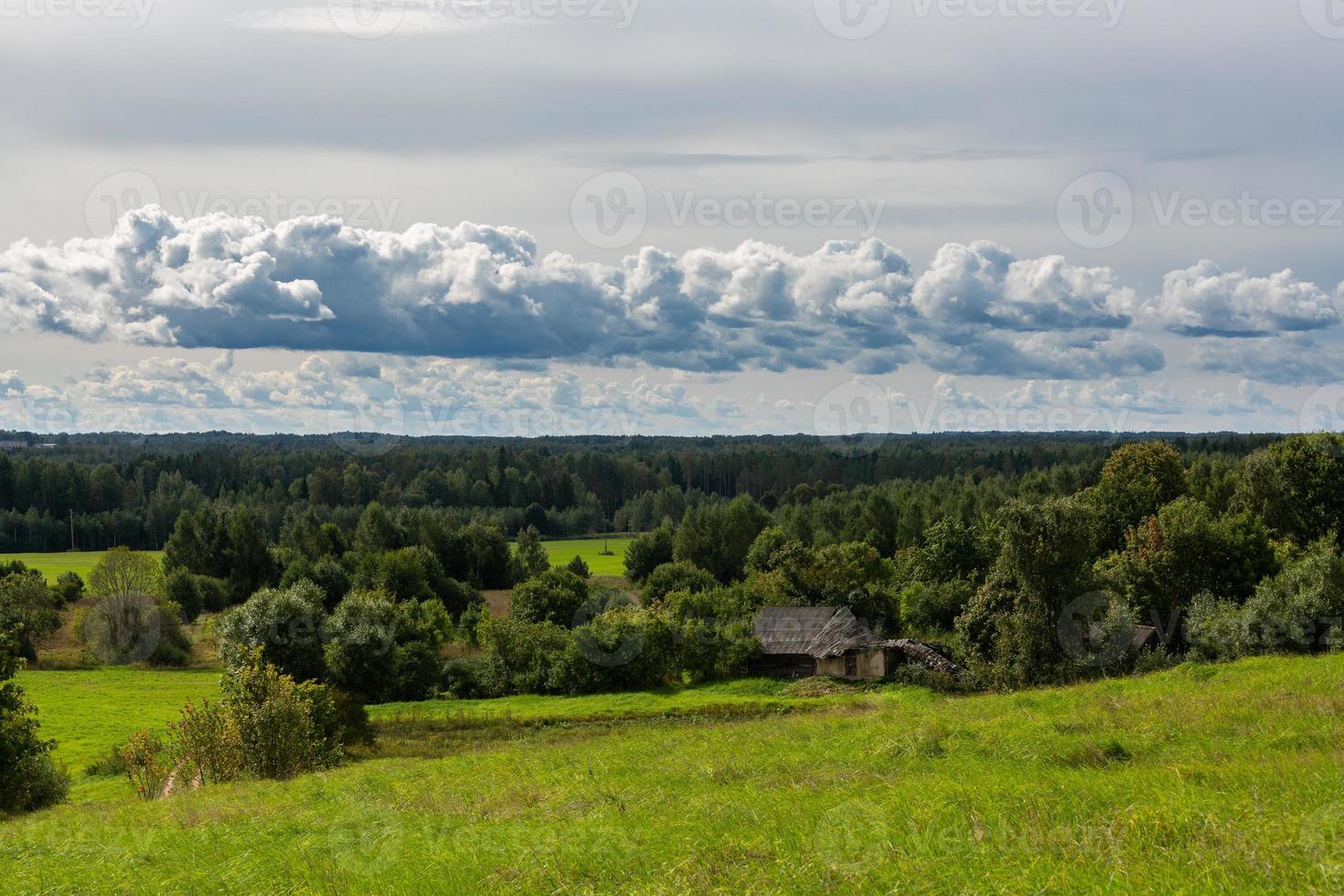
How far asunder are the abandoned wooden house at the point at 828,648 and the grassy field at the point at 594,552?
2034 inches

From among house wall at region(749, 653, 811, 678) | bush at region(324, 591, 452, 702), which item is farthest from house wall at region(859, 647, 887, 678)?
bush at region(324, 591, 452, 702)

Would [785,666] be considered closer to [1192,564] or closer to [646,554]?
[1192,564]

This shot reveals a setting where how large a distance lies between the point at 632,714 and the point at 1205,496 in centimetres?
4490

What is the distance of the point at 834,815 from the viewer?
10.4 meters

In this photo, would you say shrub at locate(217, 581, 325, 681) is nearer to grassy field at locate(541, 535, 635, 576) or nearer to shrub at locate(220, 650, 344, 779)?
shrub at locate(220, 650, 344, 779)

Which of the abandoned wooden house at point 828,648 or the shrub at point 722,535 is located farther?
the shrub at point 722,535

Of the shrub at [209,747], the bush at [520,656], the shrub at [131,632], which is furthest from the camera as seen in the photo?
→ the shrub at [131,632]

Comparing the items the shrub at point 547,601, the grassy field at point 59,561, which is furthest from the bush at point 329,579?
the grassy field at point 59,561

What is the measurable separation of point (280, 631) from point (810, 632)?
2788cm

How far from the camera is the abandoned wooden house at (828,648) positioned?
5538cm

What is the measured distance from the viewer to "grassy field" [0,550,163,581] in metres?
106

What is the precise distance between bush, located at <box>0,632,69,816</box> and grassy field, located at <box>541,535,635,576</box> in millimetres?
82522

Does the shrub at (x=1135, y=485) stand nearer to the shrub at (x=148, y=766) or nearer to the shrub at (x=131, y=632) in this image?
the shrub at (x=148, y=766)

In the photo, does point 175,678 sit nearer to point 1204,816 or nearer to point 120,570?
point 120,570
